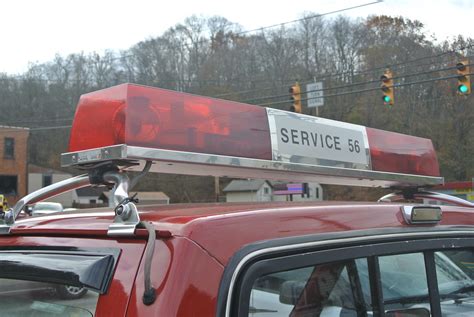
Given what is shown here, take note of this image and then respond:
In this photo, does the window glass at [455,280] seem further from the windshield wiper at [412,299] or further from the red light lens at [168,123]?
the red light lens at [168,123]

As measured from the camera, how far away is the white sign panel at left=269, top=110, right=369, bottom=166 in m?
2.11

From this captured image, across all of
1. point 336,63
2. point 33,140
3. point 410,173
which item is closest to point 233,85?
point 336,63

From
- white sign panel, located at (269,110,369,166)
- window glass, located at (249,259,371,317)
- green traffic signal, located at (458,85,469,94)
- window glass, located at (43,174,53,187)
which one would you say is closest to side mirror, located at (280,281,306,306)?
window glass, located at (249,259,371,317)

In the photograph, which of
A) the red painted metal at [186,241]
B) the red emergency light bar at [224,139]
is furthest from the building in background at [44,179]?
the red painted metal at [186,241]

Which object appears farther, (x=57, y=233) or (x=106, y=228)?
(x=57, y=233)

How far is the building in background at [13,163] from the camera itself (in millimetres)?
52188

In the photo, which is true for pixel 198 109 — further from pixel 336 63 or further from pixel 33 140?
pixel 33 140

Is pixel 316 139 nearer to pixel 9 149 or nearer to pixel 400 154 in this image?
pixel 400 154

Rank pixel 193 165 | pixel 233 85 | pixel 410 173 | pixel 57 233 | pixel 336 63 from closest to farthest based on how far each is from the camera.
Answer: pixel 57 233 → pixel 193 165 → pixel 410 173 → pixel 233 85 → pixel 336 63

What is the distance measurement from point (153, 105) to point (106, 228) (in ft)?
1.51

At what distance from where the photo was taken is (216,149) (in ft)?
6.00

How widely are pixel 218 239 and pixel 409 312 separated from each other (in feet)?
2.71

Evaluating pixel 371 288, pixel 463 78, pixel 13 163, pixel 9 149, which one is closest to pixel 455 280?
pixel 371 288

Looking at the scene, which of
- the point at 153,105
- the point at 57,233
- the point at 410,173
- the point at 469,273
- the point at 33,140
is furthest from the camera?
the point at 33,140
